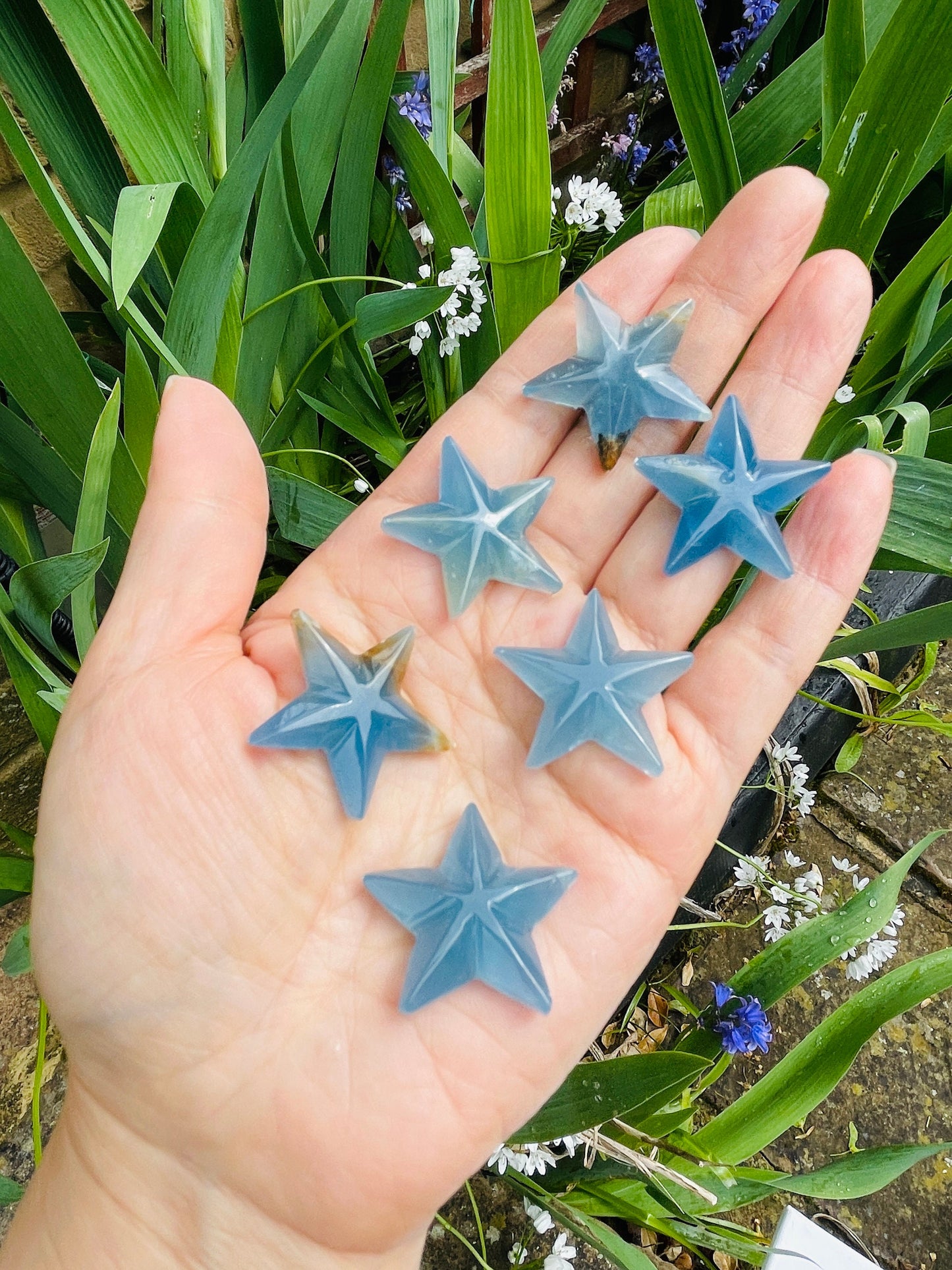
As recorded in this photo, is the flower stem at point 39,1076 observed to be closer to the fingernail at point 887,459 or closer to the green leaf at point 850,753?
the fingernail at point 887,459

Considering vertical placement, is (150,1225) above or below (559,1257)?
above

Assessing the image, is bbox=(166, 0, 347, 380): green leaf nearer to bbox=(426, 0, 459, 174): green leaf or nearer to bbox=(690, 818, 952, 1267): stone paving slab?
bbox=(426, 0, 459, 174): green leaf

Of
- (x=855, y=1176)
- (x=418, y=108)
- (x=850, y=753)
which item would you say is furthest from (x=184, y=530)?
(x=850, y=753)

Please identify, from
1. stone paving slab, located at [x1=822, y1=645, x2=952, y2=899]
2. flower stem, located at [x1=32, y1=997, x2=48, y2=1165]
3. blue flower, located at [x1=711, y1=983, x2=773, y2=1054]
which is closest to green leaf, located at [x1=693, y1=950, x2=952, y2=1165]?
blue flower, located at [x1=711, y1=983, x2=773, y2=1054]

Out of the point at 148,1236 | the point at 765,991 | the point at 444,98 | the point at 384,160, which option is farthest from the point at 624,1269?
the point at 384,160

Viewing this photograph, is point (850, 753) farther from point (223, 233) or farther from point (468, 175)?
point (223, 233)

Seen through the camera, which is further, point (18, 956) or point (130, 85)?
point (18, 956)

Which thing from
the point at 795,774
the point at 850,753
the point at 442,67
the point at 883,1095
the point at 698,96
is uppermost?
the point at 442,67
